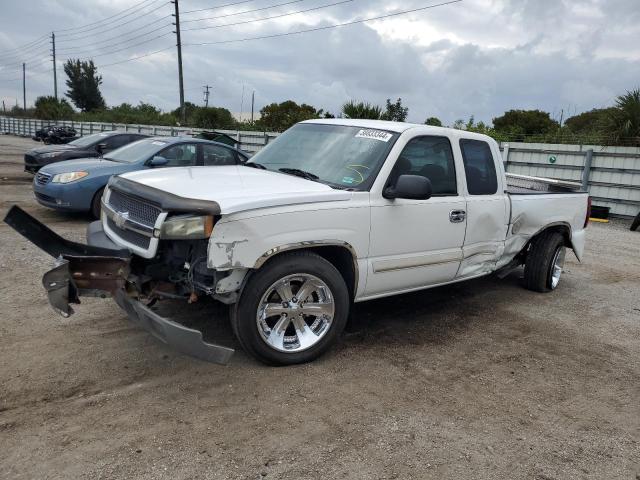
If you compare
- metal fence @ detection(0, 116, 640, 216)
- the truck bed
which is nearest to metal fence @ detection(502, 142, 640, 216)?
metal fence @ detection(0, 116, 640, 216)

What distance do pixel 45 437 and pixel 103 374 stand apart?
30.1 inches

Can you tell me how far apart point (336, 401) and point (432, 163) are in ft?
7.50

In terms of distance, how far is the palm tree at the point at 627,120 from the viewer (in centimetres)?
1359

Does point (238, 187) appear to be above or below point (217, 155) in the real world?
below

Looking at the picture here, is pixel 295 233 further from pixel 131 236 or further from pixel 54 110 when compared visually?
pixel 54 110

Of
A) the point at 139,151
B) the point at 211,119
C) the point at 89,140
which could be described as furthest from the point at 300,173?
the point at 211,119

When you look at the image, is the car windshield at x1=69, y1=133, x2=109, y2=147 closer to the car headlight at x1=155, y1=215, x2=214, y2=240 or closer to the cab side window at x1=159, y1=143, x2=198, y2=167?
the cab side window at x1=159, y1=143, x2=198, y2=167

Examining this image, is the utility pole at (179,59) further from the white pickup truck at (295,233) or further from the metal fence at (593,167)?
the white pickup truck at (295,233)

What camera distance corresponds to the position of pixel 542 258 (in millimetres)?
6293

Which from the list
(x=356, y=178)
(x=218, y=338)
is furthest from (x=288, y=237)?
(x=218, y=338)

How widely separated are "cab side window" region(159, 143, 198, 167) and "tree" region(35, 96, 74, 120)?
54488 mm

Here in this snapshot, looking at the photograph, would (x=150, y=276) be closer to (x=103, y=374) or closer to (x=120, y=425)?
(x=103, y=374)

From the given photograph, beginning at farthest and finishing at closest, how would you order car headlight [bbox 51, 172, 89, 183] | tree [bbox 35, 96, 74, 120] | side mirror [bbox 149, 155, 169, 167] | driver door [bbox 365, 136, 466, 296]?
1. tree [bbox 35, 96, 74, 120]
2. car headlight [bbox 51, 172, 89, 183]
3. side mirror [bbox 149, 155, 169, 167]
4. driver door [bbox 365, 136, 466, 296]

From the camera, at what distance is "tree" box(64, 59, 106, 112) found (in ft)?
225
